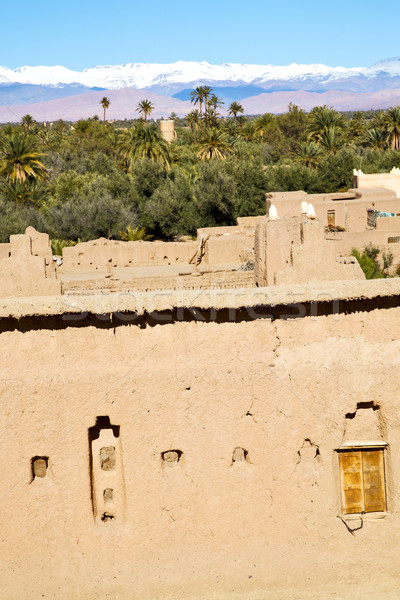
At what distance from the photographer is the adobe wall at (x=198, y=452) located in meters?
6.07

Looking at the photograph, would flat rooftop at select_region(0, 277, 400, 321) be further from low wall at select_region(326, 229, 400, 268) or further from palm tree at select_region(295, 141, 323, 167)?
palm tree at select_region(295, 141, 323, 167)

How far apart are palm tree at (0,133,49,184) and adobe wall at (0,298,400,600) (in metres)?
29.3

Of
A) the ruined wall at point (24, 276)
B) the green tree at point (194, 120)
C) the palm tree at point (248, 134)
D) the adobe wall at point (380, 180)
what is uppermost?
the green tree at point (194, 120)

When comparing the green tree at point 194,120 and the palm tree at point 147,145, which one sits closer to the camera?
the palm tree at point 147,145

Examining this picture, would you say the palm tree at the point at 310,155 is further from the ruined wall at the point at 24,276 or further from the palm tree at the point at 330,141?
the ruined wall at the point at 24,276

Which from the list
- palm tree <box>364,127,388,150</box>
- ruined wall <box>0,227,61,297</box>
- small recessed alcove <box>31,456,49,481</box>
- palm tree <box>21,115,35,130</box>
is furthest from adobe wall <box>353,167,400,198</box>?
palm tree <box>21,115,35,130</box>

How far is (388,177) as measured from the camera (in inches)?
1217

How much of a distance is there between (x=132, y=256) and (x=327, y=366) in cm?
1818

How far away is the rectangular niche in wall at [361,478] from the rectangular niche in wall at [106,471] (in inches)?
85.7

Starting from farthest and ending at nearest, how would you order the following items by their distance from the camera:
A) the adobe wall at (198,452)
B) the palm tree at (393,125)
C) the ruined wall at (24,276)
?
1. the palm tree at (393,125)
2. the ruined wall at (24,276)
3. the adobe wall at (198,452)

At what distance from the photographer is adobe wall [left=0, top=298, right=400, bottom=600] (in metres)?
6.07

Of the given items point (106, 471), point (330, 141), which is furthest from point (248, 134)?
point (106, 471)

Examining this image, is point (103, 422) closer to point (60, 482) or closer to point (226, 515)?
point (60, 482)

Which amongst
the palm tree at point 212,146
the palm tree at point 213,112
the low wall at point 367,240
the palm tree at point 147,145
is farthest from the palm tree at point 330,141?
the low wall at point 367,240
